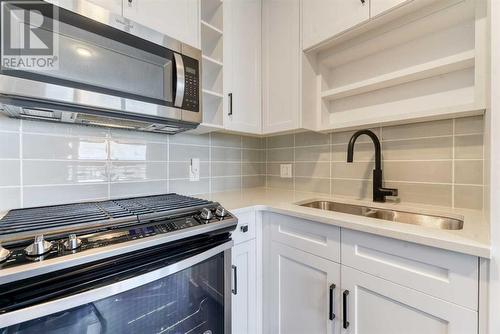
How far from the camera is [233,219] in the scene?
3.14 feet

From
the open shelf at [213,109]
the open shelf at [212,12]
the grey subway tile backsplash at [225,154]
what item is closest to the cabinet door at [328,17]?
the open shelf at [212,12]

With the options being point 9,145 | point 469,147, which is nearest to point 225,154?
point 9,145

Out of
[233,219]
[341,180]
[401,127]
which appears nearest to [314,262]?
[233,219]

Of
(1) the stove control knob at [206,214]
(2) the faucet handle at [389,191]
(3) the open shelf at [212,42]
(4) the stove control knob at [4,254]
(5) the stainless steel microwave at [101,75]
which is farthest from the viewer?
(3) the open shelf at [212,42]

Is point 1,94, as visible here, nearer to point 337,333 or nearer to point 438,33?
point 337,333

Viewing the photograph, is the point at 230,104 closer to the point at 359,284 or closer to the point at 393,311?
the point at 359,284

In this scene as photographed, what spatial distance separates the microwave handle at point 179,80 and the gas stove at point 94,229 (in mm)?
493

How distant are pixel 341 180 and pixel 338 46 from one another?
84 cm

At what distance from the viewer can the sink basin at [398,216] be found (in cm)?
105

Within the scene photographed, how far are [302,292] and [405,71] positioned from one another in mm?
1210

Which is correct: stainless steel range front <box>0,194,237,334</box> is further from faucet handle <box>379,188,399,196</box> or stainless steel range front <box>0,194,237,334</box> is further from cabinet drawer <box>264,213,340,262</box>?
faucet handle <box>379,188,399,196</box>

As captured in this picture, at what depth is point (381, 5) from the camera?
108 centimetres

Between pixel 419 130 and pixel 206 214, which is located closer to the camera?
pixel 206 214

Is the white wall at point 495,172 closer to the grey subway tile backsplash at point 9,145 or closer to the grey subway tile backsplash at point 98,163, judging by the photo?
the grey subway tile backsplash at point 98,163
